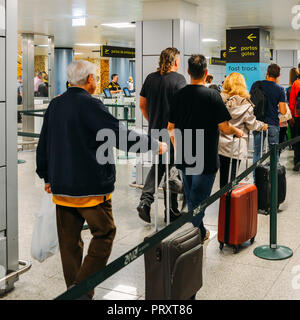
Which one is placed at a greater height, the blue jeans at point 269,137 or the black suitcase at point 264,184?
the blue jeans at point 269,137

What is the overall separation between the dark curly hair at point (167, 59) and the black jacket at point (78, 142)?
227cm

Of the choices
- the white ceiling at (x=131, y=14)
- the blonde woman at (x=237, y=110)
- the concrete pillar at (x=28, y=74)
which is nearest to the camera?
the blonde woman at (x=237, y=110)

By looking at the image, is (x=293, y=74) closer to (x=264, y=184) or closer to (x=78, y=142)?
(x=264, y=184)

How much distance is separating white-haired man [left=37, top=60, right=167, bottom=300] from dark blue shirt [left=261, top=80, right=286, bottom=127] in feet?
13.5

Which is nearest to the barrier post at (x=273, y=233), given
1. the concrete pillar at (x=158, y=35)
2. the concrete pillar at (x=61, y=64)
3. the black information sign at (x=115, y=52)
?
the concrete pillar at (x=158, y=35)

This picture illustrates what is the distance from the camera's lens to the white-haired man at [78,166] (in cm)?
307

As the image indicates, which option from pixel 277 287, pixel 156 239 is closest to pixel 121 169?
pixel 277 287

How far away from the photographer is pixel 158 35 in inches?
288

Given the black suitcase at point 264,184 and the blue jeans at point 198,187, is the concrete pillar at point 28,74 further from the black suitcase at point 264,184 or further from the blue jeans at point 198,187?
the blue jeans at point 198,187

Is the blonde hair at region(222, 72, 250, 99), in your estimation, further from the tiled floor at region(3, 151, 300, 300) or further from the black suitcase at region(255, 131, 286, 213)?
the tiled floor at region(3, 151, 300, 300)

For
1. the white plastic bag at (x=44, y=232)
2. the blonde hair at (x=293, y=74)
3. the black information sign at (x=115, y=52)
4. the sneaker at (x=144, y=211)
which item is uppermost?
the black information sign at (x=115, y=52)

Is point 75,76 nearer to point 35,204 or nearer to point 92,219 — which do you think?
point 92,219

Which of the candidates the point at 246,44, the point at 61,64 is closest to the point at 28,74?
the point at 246,44

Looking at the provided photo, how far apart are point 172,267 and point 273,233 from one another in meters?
1.96
